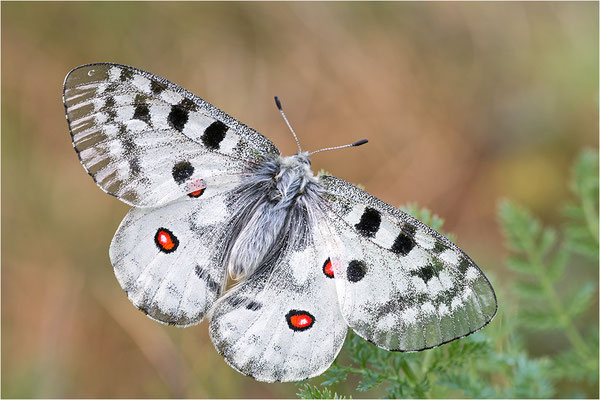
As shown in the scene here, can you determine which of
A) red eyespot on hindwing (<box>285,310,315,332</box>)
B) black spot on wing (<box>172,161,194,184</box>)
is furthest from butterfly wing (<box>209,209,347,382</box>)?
black spot on wing (<box>172,161,194,184</box>)

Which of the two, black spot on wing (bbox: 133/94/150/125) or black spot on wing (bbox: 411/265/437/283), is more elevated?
black spot on wing (bbox: 133/94/150/125)

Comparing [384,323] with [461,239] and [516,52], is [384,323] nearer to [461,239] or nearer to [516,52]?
[461,239]

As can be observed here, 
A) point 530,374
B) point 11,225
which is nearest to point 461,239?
point 530,374

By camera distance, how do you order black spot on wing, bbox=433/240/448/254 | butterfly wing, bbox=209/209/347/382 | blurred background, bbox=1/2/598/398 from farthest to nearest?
1. blurred background, bbox=1/2/598/398
2. butterfly wing, bbox=209/209/347/382
3. black spot on wing, bbox=433/240/448/254

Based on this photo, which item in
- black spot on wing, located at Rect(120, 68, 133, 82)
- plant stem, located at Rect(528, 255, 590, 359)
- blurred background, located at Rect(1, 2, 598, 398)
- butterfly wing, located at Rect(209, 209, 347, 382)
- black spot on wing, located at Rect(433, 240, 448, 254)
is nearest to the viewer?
black spot on wing, located at Rect(433, 240, 448, 254)

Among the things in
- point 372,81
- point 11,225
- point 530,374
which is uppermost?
point 11,225

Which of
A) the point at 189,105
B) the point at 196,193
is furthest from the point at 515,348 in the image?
the point at 189,105

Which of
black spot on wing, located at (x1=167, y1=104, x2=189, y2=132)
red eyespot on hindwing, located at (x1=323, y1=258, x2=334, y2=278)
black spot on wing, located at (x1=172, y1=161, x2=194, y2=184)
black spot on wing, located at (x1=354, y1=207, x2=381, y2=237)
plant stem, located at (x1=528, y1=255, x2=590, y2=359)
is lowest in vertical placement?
plant stem, located at (x1=528, y1=255, x2=590, y2=359)

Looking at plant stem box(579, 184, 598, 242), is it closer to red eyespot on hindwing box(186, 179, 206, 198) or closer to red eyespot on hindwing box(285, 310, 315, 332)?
red eyespot on hindwing box(285, 310, 315, 332)

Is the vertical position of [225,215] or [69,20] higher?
[69,20]
